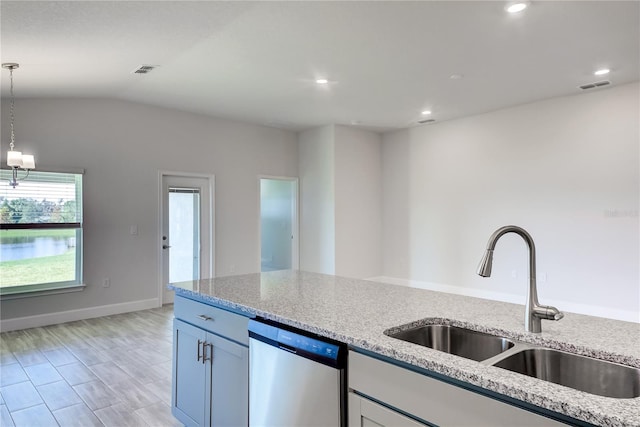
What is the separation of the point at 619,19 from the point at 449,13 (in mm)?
1336

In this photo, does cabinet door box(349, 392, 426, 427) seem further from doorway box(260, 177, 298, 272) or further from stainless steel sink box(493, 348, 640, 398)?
doorway box(260, 177, 298, 272)

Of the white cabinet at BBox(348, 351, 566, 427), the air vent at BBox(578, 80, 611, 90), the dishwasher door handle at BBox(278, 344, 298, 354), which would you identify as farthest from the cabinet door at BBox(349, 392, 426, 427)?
the air vent at BBox(578, 80, 611, 90)

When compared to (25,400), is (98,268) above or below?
above

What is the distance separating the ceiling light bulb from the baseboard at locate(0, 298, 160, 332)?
17.3ft

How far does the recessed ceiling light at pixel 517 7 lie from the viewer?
2.81 m

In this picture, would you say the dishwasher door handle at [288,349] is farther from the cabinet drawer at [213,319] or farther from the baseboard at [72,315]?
the baseboard at [72,315]

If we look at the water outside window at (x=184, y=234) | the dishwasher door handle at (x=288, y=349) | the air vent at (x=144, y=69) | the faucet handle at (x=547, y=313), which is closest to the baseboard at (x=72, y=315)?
the water outside window at (x=184, y=234)

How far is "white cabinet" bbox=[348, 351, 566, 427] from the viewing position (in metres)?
1.03

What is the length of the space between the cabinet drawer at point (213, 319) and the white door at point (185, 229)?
3.71 m

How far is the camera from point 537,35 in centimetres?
333

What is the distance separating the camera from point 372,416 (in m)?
1.35

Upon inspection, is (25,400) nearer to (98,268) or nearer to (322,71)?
(98,268)

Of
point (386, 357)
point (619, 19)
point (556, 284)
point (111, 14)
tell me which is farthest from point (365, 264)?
point (386, 357)

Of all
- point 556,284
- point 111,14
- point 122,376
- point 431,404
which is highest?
point 111,14
